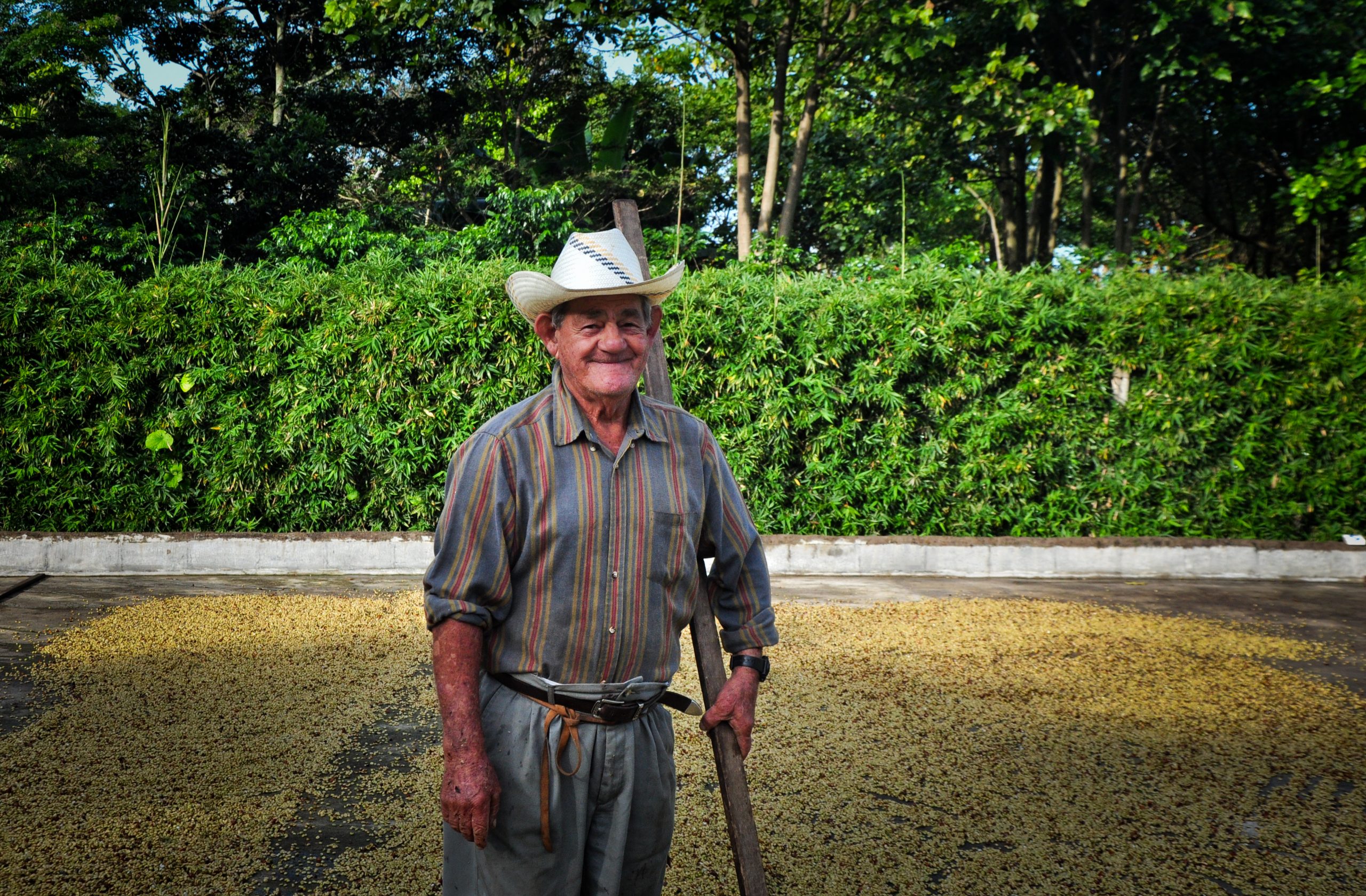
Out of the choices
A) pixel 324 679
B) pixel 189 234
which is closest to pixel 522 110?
pixel 189 234

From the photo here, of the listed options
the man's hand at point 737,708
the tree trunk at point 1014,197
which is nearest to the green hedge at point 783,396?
the man's hand at point 737,708

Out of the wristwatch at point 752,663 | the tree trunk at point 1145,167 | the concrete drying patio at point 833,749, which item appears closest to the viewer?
the wristwatch at point 752,663

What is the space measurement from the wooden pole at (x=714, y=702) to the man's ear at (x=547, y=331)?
0.71 feet

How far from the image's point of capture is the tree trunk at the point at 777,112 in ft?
38.5

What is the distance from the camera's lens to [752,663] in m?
2.04

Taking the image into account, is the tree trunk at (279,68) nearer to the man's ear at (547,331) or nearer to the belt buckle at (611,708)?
the man's ear at (547,331)

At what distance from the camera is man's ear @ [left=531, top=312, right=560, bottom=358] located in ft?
6.59

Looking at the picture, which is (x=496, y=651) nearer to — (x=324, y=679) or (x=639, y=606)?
(x=639, y=606)

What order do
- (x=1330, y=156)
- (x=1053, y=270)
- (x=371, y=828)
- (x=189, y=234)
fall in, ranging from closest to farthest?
1. (x=371, y=828)
2. (x=1053, y=270)
3. (x=1330, y=156)
4. (x=189, y=234)

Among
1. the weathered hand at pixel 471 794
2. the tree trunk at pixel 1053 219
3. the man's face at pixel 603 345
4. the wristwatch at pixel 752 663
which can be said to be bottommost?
the weathered hand at pixel 471 794

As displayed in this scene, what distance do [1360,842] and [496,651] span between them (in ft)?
10.2

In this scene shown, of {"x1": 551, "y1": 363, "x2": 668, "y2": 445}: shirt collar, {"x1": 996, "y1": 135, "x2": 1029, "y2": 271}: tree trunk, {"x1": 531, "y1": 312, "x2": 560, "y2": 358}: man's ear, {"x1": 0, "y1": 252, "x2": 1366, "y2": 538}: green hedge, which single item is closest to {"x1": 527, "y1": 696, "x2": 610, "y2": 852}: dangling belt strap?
{"x1": 551, "y1": 363, "x2": 668, "y2": 445}: shirt collar

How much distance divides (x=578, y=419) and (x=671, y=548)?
0.30m

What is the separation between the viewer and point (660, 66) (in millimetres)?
13703
